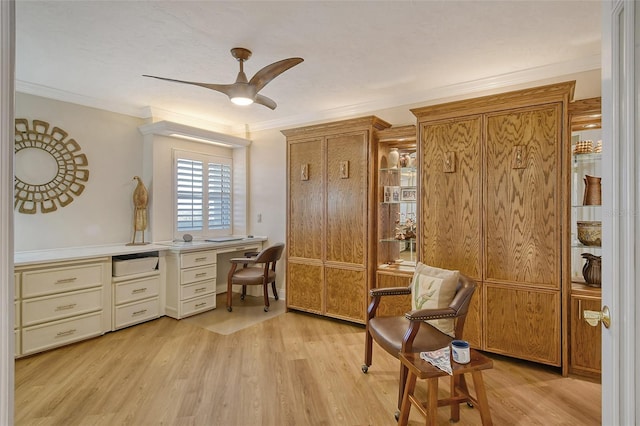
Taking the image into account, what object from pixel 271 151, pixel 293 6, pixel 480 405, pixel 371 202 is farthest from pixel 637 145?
pixel 271 151

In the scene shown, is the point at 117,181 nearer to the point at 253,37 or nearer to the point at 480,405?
the point at 253,37

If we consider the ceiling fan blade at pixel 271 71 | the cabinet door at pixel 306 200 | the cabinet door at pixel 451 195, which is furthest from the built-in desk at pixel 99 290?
the cabinet door at pixel 451 195

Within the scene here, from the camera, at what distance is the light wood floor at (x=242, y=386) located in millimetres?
2119

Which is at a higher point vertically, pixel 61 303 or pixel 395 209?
pixel 395 209

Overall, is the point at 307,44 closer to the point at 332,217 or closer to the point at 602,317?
the point at 332,217

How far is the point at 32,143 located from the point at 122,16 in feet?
6.99

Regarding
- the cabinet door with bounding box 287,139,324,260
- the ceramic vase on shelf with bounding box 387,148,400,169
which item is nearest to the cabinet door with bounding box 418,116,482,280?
the ceramic vase on shelf with bounding box 387,148,400,169

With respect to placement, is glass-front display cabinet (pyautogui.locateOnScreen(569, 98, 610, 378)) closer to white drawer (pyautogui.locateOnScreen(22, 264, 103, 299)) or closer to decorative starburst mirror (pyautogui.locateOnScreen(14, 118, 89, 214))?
white drawer (pyautogui.locateOnScreen(22, 264, 103, 299))

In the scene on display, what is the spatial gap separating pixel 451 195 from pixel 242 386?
240 centimetres

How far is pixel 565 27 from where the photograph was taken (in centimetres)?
238

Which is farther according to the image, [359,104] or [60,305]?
[359,104]

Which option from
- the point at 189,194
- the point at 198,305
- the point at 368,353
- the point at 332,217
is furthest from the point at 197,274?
the point at 368,353

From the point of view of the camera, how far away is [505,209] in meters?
2.86

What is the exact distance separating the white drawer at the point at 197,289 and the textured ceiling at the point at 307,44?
7.43ft
